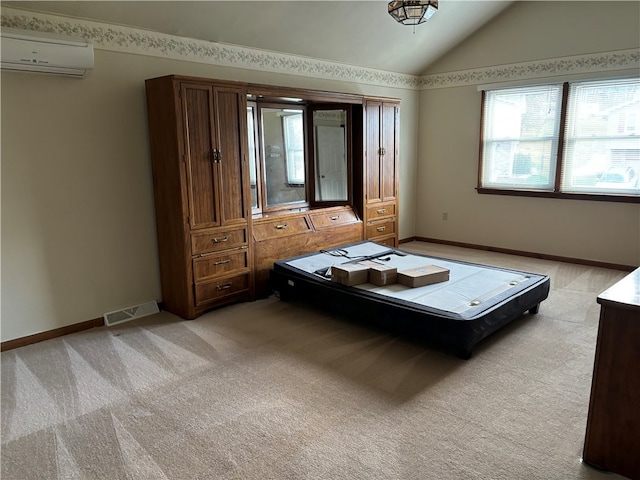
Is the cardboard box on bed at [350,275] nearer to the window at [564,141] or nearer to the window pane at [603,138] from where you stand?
the window at [564,141]

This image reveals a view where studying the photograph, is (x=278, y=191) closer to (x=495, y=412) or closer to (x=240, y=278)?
(x=240, y=278)

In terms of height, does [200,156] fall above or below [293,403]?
above

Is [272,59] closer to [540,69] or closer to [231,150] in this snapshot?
[231,150]

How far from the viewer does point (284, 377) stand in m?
2.89

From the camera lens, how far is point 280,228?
457cm

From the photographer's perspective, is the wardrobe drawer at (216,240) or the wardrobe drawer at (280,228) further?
the wardrobe drawer at (280,228)

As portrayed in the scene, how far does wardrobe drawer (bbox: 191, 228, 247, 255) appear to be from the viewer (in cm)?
383

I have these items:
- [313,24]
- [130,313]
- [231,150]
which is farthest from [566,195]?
[130,313]

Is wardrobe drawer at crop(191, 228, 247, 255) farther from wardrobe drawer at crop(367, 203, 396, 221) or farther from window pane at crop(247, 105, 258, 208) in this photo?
wardrobe drawer at crop(367, 203, 396, 221)

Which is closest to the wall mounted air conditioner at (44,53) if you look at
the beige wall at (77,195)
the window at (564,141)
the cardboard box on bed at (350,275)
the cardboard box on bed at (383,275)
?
the beige wall at (77,195)

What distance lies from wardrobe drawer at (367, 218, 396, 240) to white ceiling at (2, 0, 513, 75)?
2004 millimetres

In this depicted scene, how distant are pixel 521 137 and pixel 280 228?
3.38 metres

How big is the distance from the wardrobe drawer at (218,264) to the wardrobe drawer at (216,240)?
0.06m

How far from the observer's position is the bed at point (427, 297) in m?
3.05
